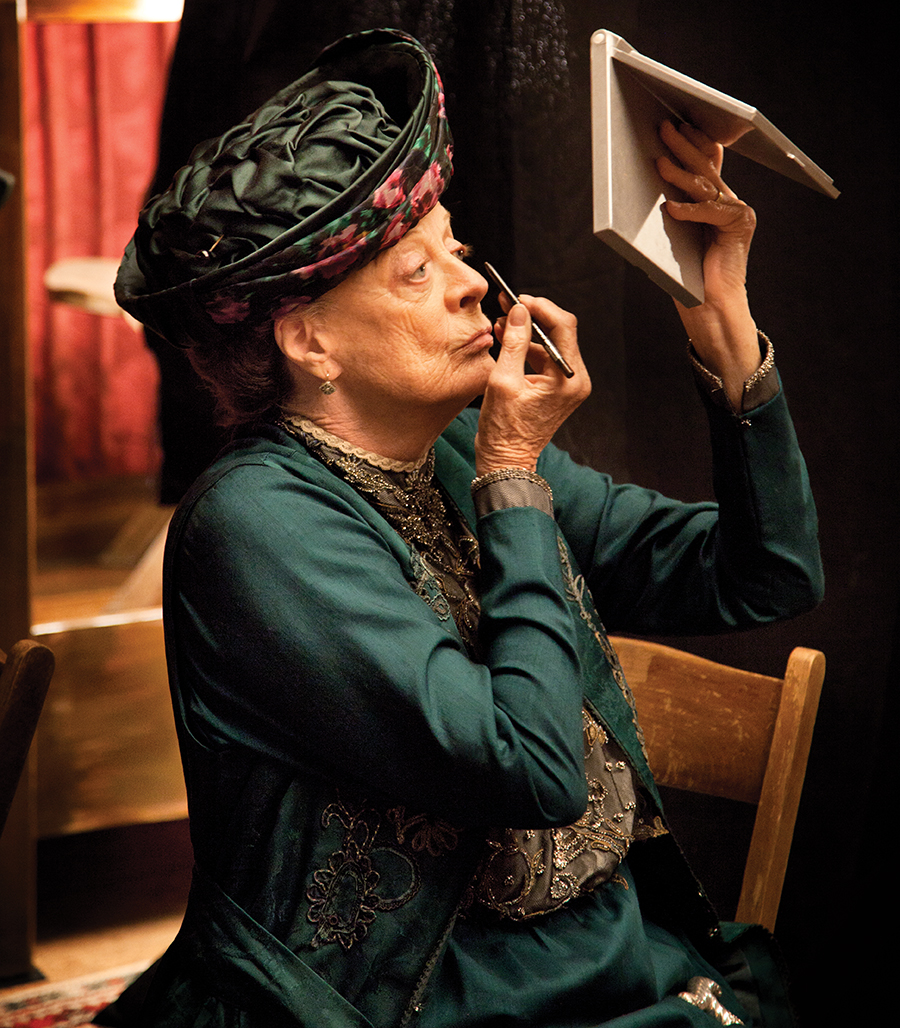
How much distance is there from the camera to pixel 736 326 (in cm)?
113

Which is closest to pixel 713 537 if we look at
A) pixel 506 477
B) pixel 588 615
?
pixel 588 615

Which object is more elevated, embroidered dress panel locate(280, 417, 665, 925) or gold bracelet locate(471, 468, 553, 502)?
gold bracelet locate(471, 468, 553, 502)

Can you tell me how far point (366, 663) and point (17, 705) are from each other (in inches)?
15.3

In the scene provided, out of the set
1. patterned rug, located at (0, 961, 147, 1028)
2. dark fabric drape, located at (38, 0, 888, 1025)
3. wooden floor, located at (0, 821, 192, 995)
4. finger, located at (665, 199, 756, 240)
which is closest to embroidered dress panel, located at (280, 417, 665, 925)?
dark fabric drape, located at (38, 0, 888, 1025)

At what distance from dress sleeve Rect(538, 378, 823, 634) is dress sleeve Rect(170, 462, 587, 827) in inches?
10.1

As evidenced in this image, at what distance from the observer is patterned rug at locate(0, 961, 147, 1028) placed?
1943 millimetres

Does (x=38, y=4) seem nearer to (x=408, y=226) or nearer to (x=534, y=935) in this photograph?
(x=408, y=226)

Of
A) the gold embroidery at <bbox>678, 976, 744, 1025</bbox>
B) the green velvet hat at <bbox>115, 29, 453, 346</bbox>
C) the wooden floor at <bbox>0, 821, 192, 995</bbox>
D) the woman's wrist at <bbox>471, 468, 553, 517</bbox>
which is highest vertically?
the green velvet hat at <bbox>115, 29, 453, 346</bbox>

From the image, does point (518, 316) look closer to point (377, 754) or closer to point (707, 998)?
point (377, 754)

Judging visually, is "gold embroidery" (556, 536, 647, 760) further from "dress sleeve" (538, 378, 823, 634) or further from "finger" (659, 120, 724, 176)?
"finger" (659, 120, 724, 176)

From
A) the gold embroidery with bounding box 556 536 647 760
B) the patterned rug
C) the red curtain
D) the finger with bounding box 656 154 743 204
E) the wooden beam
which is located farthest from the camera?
the red curtain

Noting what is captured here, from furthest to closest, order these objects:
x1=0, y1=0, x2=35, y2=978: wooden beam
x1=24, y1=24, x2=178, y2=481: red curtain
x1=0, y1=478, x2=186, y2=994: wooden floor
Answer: x1=24, y1=24, x2=178, y2=481: red curtain → x1=0, y1=478, x2=186, y2=994: wooden floor → x1=0, y1=0, x2=35, y2=978: wooden beam

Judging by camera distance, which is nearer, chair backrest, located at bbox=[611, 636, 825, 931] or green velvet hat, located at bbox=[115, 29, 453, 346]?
green velvet hat, located at bbox=[115, 29, 453, 346]

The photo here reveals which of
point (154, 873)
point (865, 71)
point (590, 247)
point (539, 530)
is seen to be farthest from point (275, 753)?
point (154, 873)
